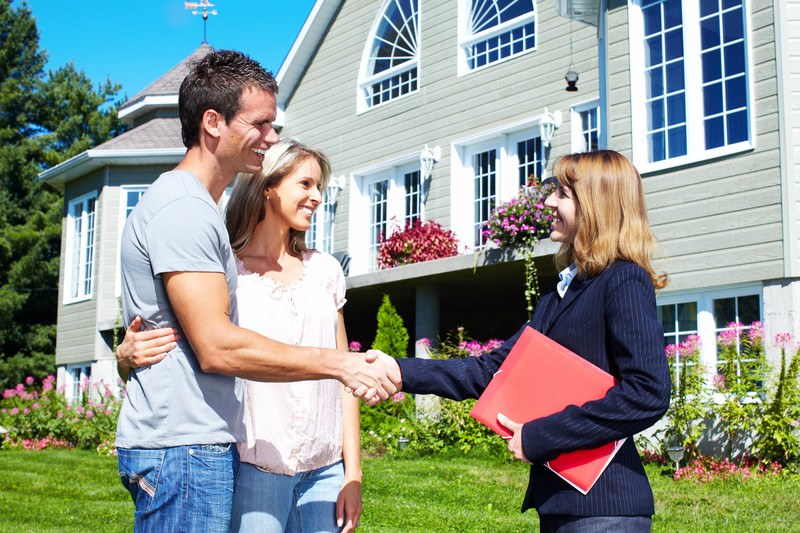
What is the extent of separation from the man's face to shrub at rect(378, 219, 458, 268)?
10.2 metres

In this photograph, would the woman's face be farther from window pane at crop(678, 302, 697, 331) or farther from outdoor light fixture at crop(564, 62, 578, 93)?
outdoor light fixture at crop(564, 62, 578, 93)

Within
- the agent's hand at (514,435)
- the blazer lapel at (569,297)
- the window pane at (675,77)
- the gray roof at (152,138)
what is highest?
the gray roof at (152,138)

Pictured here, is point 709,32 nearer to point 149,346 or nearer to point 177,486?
point 149,346

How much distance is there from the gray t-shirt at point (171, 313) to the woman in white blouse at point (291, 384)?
1.36 feet

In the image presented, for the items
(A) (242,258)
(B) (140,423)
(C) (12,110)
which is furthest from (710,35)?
(C) (12,110)

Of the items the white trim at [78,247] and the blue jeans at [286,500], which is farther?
the white trim at [78,247]

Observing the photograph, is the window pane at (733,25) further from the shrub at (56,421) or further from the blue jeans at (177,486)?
the shrub at (56,421)

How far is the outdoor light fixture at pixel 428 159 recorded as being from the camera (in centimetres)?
1388

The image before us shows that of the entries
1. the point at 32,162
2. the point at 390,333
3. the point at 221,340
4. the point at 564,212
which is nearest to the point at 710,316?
the point at 390,333

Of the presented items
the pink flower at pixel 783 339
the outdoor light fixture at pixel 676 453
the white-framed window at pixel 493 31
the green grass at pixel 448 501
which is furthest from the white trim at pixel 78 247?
the pink flower at pixel 783 339

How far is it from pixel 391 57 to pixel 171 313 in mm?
13427

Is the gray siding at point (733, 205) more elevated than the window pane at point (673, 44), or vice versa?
the window pane at point (673, 44)

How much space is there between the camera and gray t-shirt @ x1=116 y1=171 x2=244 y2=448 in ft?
7.41

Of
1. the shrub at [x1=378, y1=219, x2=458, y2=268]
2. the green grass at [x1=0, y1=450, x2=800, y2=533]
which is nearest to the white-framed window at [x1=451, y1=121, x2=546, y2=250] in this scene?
the shrub at [x1=378, y1=219, x2=458, y2=268]
